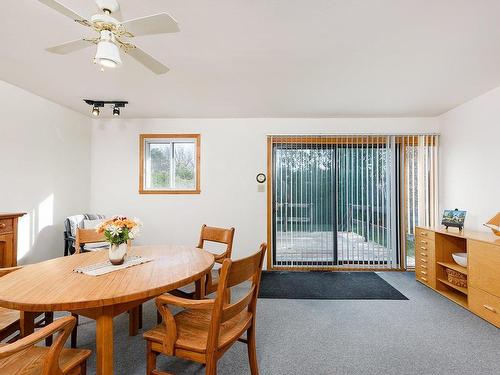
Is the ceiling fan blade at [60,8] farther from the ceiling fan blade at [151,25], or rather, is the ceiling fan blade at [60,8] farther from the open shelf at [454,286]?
the open shelf at [454,286]

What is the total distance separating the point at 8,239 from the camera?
2.67m

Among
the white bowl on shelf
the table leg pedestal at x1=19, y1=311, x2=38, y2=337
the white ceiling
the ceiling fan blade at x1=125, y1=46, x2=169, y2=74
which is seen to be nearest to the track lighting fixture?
the white ceiling

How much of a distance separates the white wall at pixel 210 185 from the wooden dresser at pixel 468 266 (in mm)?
2240

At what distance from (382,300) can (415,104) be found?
2.67m

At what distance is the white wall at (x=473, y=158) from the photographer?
310cm

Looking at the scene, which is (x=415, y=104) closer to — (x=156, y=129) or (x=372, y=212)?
(x=372, y=212)

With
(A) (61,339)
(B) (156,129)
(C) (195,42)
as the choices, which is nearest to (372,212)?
(C) (195,42)

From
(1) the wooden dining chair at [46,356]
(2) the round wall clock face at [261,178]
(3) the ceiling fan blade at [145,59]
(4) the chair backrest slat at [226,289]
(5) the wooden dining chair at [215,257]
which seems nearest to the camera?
(1) the wooden dining chair at [46,356]

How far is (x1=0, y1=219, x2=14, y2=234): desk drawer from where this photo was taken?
102 inches

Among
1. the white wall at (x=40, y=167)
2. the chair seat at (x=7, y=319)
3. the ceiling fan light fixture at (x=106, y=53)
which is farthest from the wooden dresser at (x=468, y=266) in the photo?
the white wall at (x=40, y=167)

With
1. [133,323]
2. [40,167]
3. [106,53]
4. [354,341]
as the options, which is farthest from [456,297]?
[40,167]

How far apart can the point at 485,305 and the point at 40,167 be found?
5404 millimetres

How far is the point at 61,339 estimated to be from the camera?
1.08m

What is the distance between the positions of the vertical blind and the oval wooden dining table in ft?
8.26
